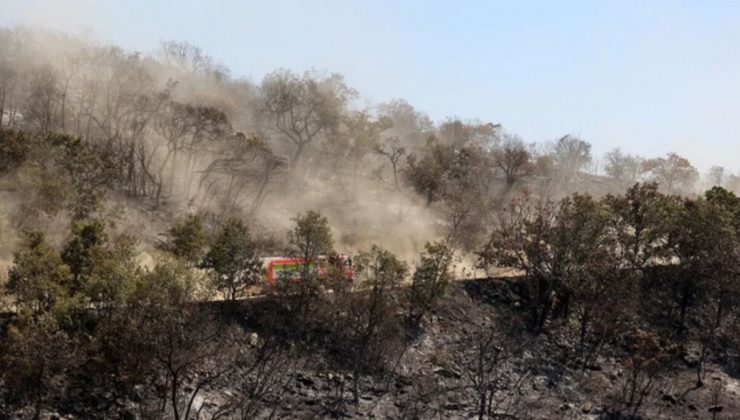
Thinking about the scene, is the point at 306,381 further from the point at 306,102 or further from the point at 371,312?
the point at 306,102

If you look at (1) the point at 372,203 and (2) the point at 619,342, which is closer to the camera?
(2) the point at 619,342

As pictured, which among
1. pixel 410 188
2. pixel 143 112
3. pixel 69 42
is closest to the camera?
pixel 143 112

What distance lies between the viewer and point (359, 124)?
53.2m

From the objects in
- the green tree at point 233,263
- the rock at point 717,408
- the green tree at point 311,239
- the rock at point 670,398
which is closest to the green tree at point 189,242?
the green tree at point 233,263

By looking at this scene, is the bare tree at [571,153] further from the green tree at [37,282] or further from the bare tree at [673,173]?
the green tree at [37,282]

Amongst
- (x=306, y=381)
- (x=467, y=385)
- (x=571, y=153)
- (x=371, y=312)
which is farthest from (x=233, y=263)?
(x=571, y=153)

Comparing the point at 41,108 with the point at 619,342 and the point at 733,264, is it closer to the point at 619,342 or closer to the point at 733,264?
the point at 619,342

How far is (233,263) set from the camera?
30094 mm

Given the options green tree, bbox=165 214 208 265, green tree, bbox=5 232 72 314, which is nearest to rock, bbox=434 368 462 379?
green tree, bbox=165 214 208 265

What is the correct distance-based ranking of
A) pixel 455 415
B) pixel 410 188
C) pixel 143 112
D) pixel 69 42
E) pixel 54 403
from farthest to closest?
pixel 410 188
pixel 69 42
pixel 143 112
pixel 455 415
pixel 54 403

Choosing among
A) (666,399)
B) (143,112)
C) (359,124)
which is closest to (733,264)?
(666,399)

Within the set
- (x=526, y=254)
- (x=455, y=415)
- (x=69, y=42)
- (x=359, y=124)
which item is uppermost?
(x=69, y=42)

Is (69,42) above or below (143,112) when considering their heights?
above

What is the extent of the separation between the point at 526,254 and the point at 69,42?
35.6 metres
